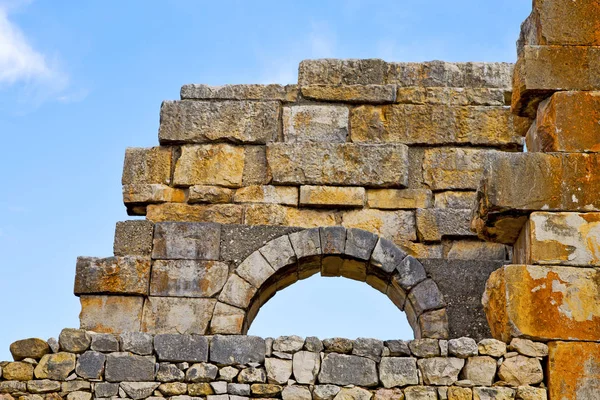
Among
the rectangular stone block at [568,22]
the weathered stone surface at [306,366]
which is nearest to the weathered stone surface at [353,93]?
the rectangular stone block at [568,22]

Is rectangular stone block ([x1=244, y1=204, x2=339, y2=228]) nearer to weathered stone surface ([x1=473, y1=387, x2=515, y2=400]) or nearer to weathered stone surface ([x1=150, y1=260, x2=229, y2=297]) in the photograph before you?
weathered stone surface ([x1=150, y1=260, x2=229, y2=297])

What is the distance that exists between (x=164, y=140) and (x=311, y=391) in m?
3.71

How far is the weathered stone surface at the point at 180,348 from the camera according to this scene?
7039 mm

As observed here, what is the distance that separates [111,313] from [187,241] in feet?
3.12

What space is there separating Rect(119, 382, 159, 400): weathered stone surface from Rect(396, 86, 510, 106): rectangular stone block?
13.7 feet

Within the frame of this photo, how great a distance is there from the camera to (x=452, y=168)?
956cm

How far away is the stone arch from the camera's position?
870 centimetres

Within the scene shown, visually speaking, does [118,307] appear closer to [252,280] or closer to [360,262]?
[252,280]

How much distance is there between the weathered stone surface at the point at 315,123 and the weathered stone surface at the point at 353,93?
10cm

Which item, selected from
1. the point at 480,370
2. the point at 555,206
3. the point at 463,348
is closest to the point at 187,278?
the point at 463,348

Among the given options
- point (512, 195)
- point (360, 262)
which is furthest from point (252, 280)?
point (512, 195)

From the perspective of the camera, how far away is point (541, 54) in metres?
7.54

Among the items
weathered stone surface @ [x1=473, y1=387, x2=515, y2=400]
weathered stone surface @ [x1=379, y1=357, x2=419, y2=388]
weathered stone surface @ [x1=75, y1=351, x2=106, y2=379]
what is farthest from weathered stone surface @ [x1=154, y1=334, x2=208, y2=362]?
weathered stone surface @ [x1=473, y1=387, x2=515, y2=400]

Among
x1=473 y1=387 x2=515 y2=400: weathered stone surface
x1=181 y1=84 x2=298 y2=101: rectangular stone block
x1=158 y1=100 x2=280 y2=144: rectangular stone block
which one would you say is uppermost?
Result: x1=181 y1=84 x2=298 y2=101: rectangular stone block
